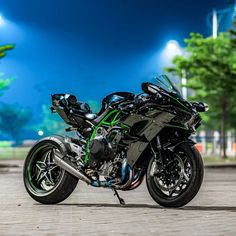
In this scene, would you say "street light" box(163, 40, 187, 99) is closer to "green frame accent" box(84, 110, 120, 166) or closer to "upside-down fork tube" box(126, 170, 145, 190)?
"green frame accent" box(84, 110, 120, 166)

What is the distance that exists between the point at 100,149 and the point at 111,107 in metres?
0.54

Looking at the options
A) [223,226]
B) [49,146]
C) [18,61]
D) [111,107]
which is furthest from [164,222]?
[18,61]

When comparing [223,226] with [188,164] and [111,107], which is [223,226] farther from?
[111,107]

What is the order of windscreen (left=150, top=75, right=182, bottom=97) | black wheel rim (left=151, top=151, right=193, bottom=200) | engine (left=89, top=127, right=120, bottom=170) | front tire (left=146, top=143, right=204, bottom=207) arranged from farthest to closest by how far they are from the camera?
engine (left=89, top=127, right=120, bottom=170) < windscreen (left=150, top=75, right=182, bottom=97) < black wheel rim (left=151, top=151, right=193, bottom=200) < front tire (left=146, top=143, right=204, bottom=207)

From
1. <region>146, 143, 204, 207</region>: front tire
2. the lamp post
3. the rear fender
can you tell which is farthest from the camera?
the lamp post

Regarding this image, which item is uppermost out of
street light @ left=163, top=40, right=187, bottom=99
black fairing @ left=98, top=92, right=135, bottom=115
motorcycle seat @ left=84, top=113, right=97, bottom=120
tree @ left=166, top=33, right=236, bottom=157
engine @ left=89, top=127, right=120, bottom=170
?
street light @ left=163, top=40, right=187, bottom=99

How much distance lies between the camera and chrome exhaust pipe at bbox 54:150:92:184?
9.83 m

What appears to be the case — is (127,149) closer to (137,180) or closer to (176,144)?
(137,180)

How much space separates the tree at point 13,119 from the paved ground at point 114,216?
87.7m

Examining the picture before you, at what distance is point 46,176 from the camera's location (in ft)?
33.4

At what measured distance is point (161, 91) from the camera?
938 cm

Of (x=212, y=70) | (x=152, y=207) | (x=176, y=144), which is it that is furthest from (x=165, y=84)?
(x=212, y=70)

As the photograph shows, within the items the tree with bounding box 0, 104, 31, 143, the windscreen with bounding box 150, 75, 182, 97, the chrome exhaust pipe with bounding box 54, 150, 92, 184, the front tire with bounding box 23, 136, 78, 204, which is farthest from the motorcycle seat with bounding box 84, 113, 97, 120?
the tree with bounding box 0, 104, 31, 143

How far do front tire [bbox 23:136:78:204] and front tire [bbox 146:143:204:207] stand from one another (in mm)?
1190
